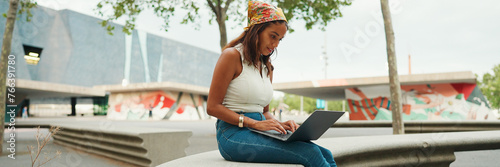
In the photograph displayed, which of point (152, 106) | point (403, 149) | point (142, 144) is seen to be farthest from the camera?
point (152, 106)

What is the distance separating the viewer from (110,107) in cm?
3809

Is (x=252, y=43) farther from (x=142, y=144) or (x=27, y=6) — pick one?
(x=27, y=6)

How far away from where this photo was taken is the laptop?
158cm

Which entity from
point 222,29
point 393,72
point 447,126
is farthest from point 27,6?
point 447,126

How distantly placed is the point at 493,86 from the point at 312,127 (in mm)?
44708

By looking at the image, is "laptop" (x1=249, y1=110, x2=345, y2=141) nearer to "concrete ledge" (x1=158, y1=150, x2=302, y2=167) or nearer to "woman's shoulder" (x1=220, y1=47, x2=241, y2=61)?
"concrete ledge" (x1=158, y1=150, x2=302, y2=167)

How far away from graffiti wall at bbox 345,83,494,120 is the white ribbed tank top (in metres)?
21.8

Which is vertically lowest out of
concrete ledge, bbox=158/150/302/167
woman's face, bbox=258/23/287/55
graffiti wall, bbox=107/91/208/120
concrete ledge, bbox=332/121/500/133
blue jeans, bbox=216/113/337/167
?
graffiti wall, bbox=107/91/208/120

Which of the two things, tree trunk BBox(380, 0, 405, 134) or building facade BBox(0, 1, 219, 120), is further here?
building facade BBox(0, 1, 219, 120)

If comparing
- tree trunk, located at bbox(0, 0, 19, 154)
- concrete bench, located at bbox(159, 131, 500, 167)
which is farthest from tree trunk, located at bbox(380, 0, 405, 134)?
tree trunk, located at bbox(0, 0, 19, 154)

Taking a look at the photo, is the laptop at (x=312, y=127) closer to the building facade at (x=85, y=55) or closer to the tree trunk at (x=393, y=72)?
the tree trunk at (x=393, y=72)

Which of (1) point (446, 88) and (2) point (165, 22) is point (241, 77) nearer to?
(2) point (165, 22)

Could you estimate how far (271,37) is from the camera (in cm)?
196

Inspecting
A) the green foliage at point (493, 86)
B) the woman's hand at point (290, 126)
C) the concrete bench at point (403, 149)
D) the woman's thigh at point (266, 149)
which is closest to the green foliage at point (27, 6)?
the concrete bench at point (403, 149)
